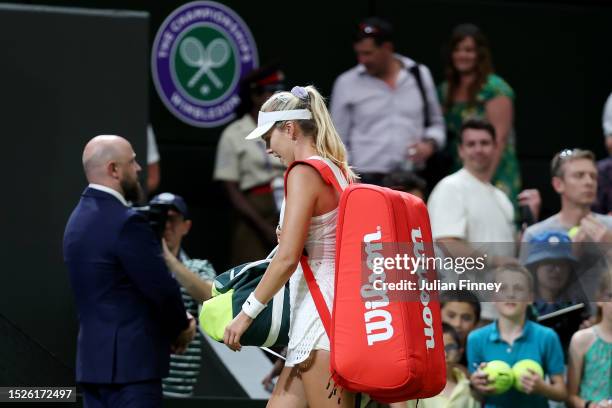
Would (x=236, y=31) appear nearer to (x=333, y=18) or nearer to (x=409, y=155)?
(x=333, y=18)

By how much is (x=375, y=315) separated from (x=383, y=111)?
156 inches

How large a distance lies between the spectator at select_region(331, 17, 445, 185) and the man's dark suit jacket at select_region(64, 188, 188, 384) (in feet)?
8.66

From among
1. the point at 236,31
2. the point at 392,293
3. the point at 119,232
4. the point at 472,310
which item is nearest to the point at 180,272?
the point at 119,232

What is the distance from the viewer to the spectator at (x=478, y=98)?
9.28m

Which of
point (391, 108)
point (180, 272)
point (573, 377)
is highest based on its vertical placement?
point (391, 108)

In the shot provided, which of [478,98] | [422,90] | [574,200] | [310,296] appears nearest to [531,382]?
[574,200]

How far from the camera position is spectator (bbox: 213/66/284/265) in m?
9.12

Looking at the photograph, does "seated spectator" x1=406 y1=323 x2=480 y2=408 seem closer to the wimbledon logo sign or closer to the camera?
the camera

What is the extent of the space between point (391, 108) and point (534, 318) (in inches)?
77.0

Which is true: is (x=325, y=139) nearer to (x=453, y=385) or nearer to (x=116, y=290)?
(x=116, y=290)

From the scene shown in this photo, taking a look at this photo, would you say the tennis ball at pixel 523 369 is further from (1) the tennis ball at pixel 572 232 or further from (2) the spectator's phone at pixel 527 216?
(2) the spectator's phone at pixel 527 216

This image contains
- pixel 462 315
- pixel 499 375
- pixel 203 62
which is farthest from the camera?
pixel 203 62

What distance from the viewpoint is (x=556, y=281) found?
761cm

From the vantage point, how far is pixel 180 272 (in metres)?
7.27
